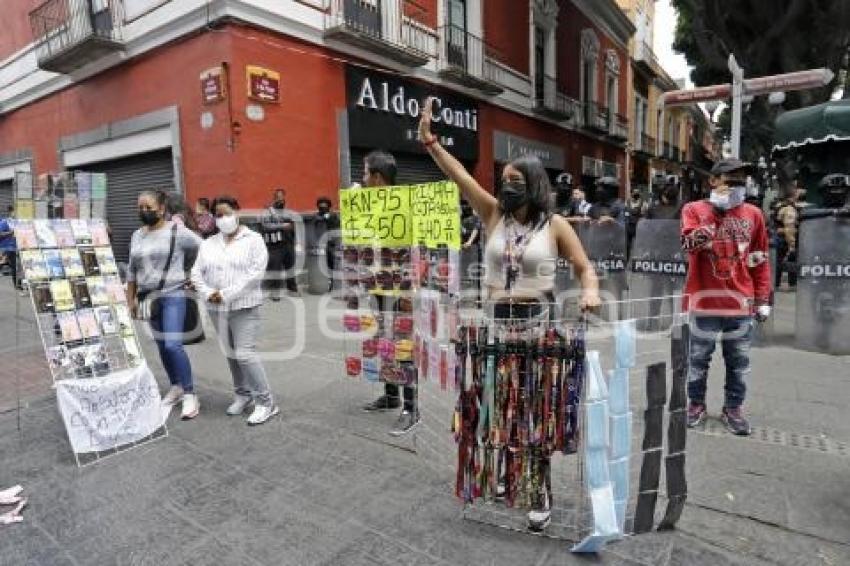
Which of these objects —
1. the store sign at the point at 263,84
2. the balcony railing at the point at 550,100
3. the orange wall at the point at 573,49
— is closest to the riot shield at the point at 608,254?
the store sign at the point at 263,84

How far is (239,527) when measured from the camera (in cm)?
283

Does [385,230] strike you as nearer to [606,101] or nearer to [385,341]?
[385,341]

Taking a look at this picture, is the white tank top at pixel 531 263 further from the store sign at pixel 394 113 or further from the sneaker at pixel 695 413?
the store sign at pixel 394 113

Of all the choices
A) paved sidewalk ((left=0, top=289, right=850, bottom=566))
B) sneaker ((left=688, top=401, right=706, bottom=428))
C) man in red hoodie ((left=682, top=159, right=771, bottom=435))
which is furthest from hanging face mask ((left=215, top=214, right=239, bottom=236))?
sneaker ((left=688, top=401, right=706, bottom=428))

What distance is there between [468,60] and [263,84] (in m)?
6.77

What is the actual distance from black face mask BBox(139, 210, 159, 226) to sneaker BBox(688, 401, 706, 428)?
13.5 ft

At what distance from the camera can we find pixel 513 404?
255 cm

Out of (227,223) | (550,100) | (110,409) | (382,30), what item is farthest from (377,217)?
(550,100)

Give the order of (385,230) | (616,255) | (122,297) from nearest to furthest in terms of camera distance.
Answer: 1. (385,230)
2. (122,297)
3. (616,255)

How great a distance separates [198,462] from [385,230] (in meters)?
1.92

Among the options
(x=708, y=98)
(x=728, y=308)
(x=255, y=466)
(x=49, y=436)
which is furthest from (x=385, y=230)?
(x=708, y=98)

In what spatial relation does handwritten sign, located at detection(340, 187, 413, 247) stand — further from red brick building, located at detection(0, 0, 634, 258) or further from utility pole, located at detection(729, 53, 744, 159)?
utility pole, located at detection(729, 53, 744, 159)

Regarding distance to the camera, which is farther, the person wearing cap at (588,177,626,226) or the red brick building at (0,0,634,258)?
the red brick building at (0,0,634,258)

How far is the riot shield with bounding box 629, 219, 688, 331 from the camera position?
6164 mm
